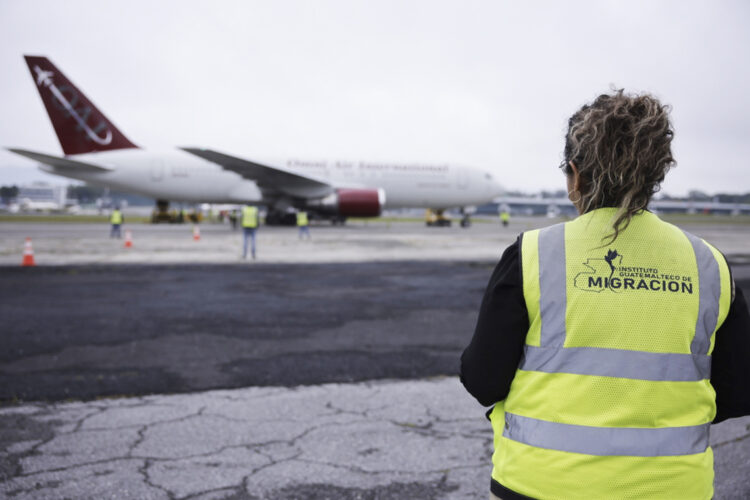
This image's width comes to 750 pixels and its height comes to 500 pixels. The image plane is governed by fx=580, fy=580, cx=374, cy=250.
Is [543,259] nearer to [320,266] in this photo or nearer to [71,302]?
[71,302]

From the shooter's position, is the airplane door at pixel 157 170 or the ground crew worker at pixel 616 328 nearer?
the ground crew worker at pixel 616 328

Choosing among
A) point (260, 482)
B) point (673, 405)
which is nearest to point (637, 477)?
point (673, 405)

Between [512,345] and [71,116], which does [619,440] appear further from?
[71,116]

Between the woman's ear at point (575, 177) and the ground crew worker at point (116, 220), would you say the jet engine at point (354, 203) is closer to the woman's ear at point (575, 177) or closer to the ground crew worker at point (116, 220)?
the ground crew worker at point (116, 220)

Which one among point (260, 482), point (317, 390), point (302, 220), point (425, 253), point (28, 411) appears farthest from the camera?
point (302, 220)

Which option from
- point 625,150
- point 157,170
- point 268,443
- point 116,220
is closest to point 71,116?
point 157,170

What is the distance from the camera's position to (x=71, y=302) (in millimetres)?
8555

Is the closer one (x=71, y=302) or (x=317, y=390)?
(x=317, y=390)

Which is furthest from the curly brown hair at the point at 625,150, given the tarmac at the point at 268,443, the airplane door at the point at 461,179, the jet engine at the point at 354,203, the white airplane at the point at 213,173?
the airplane door at the point at 461,179

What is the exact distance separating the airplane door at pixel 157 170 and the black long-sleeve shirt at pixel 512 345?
28988mm

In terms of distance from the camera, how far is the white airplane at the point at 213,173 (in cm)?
2759

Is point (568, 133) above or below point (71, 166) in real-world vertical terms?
below

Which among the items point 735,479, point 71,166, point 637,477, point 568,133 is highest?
point 71,166

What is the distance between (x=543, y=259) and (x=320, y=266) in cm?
1202
